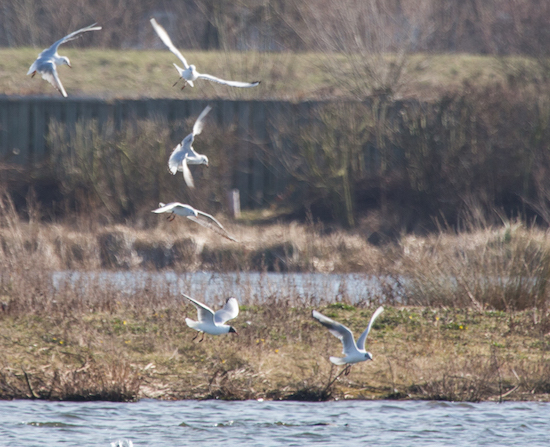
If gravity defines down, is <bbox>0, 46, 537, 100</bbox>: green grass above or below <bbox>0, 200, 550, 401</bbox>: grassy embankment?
above

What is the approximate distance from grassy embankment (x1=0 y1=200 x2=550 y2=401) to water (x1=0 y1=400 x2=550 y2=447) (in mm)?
249

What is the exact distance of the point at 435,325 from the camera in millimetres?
12328

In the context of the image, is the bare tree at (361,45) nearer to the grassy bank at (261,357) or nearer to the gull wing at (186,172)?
the grassy bank at (261,357)

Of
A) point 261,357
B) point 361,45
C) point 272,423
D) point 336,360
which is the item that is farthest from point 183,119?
point 336,360

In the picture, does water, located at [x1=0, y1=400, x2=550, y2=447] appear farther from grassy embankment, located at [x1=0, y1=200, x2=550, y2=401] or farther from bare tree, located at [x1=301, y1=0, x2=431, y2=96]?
bare tree, located at [x1=301, y1=0, x2=431, y2=96]

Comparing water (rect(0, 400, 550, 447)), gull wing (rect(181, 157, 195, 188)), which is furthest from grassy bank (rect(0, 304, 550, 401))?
gull wing (rect(181, 157, 195, 188))

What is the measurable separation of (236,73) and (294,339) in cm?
1772

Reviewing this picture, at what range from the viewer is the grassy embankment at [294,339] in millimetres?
10383

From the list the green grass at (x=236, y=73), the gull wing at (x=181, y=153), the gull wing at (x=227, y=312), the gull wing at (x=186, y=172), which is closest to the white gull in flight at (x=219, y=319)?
the gull wing at (x=227, y=312)

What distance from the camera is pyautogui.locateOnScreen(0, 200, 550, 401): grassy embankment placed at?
409 inches

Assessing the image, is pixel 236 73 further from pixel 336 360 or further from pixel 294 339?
pixel 336 360

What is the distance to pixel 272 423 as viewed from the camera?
9.51 metres

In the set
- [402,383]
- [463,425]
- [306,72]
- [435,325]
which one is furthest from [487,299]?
[306,72]

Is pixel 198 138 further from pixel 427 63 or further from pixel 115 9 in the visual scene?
pixel 115 9
